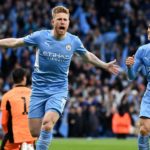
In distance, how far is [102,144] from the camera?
2147 cm

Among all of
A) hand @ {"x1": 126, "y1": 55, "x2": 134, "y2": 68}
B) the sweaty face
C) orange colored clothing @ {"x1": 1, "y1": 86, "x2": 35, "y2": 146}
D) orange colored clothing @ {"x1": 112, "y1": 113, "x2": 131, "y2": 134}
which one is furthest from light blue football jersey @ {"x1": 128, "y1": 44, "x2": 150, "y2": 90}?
orange colored clothing @ {"x1": 112, "y1": 113, "x2": 131, "y2": 134}

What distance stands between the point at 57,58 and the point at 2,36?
17295 mm

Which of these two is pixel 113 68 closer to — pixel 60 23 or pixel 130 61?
pixel 130 61

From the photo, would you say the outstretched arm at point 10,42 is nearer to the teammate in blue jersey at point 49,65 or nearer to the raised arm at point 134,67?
the teammate in blue jersey at point 49,65

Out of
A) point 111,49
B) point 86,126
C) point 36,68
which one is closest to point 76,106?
point 86,126

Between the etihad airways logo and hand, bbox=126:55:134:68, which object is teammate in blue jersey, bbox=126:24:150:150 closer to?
hand, bbox=126:55:134:68

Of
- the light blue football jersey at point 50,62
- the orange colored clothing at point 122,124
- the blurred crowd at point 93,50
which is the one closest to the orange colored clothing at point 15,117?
the light blue football jersey at point 50,62

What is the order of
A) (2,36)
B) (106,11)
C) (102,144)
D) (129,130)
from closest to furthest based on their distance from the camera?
(102,144) < (129,130) < (2,36) < (106,11)

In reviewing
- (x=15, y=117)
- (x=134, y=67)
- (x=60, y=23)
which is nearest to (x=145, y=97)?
(x=134, y=67)

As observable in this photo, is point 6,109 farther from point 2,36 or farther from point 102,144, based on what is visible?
point 2,36

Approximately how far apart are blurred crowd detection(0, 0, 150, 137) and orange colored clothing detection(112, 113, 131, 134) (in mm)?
268

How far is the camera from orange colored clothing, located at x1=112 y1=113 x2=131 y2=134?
2628cm

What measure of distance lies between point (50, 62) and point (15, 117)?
1025 millimetres

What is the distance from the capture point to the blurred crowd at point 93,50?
1065 inches
